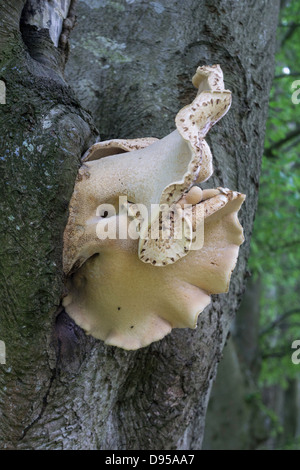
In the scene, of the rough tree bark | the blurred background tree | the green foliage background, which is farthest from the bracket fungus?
the green foliage background

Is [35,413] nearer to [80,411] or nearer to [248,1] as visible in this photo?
[80,411]

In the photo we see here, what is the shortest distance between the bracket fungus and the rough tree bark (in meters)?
0.09

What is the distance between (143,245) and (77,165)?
33cm

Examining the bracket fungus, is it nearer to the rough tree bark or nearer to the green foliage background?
the rough tree bark

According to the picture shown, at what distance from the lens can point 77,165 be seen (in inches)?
55.5

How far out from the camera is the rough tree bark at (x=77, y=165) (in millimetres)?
1361

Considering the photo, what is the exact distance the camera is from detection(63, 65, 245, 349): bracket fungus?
1.31 meters

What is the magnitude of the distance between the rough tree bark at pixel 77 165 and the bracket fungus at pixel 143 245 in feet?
0.30

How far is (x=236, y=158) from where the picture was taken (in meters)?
2.10

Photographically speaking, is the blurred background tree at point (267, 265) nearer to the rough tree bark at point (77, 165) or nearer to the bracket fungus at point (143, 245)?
the rough tree bark at point (77, 165)

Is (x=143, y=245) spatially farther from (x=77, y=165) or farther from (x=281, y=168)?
(x=281, y=168)

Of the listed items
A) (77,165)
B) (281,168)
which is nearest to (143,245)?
(77,165)
